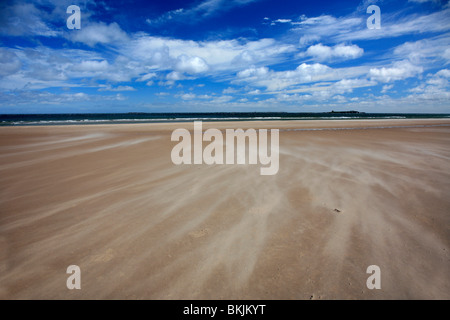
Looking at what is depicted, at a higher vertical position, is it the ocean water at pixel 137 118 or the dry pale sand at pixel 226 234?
the ocean water at pixel 137 118

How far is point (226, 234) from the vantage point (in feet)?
10.2

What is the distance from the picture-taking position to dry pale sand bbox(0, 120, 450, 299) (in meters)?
2.24

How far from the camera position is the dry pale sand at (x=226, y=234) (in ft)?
7.36

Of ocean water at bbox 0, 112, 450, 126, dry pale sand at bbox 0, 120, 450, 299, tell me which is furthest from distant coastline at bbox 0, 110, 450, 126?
dry pale sand at bbox 0, 120, 450, 299

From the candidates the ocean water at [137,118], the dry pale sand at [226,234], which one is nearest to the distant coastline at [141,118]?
the ocean water at [137,118]

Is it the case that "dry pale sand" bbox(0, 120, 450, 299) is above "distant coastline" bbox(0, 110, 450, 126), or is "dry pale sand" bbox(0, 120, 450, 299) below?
below

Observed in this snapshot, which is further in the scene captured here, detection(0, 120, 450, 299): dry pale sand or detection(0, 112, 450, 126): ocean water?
detection(0, 112, 450, 126): ocean water

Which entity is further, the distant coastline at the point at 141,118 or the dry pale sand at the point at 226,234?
the distant coastline at the point at 141,118

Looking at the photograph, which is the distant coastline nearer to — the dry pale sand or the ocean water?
the ocean water

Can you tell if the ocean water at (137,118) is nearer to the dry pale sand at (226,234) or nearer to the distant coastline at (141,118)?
the distant coastline at (141,118)

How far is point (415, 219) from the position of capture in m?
3.46
